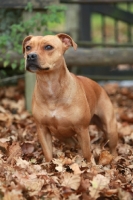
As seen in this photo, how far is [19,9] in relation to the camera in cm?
723

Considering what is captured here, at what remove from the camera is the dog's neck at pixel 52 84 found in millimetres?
5062

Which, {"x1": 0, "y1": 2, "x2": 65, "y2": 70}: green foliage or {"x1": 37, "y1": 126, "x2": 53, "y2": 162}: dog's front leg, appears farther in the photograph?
{"x1": 0, "y1": 2, "x2": 65, "y2": 70}: green foliage

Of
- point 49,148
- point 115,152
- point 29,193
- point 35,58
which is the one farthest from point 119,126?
point 29,193

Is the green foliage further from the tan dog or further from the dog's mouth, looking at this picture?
the dog's mouth

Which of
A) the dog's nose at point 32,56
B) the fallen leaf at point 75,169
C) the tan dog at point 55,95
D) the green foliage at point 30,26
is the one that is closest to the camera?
the fallen leaf at point 75,169

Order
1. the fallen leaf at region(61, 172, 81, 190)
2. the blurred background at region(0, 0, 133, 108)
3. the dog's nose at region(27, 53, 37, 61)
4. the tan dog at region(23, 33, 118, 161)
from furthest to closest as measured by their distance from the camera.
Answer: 1. the blurred background at region(0, 0, 133, 108)
2. the tan dog at region(23, 33, 118, 161)
3. the dog's nose at region(27, 53, 37, 61)
4. the fallen leaf at region(61, 172, 81, 190)

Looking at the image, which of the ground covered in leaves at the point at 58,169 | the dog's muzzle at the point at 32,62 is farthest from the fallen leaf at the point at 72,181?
the dog's muzzle at the point at 32,62

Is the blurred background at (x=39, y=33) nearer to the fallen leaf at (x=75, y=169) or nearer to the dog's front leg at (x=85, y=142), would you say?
the dog's front leg at (x=85, y=142)

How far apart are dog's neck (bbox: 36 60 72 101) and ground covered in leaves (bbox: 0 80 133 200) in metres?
0.60

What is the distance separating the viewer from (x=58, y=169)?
4520 millimetres

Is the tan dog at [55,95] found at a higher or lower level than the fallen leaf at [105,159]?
higher

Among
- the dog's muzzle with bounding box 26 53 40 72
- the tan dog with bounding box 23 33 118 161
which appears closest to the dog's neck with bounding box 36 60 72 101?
the tan dog with bounding box 23 33 118 161

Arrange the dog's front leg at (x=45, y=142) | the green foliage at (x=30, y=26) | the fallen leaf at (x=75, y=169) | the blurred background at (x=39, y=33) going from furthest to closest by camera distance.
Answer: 1. the blurred background at (x=39, y=33)
2. the green foliage at (x=30, y=26)
3. the dog's front leg at (x=45, y=142)
4. the fallen leaf at (x=75, y=169)

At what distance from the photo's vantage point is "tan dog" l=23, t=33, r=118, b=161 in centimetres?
490
